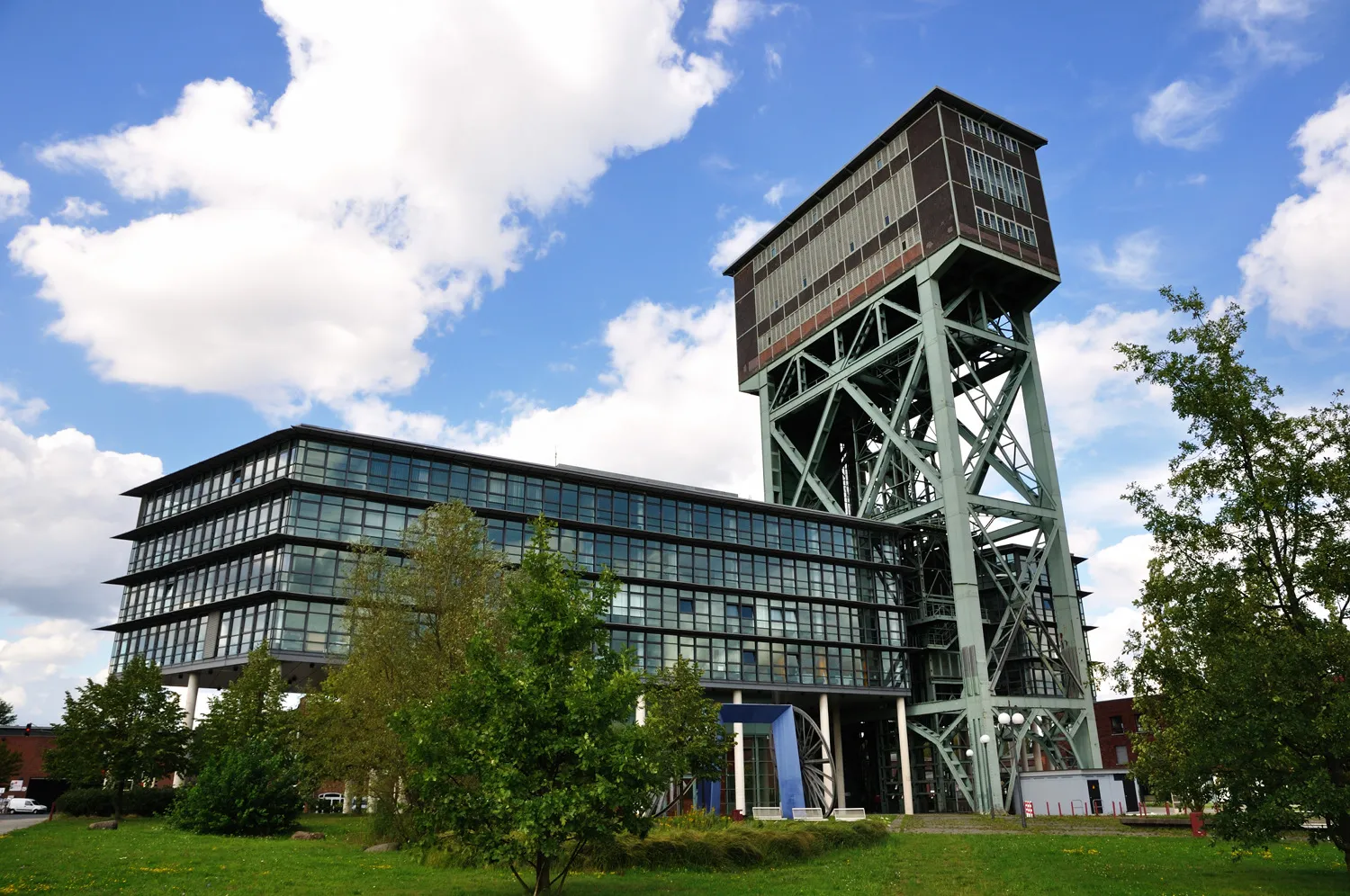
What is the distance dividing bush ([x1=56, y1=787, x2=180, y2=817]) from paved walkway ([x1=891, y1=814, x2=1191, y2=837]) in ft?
114

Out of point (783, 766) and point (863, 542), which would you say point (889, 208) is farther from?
point (783, 766)

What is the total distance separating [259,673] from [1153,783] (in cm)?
4074

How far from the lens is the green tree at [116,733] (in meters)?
41.3

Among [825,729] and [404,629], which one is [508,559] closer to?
[404,629]

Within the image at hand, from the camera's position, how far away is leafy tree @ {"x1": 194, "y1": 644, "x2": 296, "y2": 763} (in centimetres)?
4481

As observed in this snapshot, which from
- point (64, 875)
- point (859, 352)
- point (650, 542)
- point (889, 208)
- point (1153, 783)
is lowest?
point (64, 875)

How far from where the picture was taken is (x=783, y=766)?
44344 millimetres

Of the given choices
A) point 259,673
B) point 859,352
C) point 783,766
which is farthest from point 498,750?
point 859,352

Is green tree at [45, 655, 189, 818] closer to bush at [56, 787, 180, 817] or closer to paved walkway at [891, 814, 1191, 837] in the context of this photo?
bush at [56, 787, 180, 817]

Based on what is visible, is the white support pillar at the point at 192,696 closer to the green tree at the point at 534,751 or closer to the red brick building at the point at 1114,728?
the green tree at the point at 534,751

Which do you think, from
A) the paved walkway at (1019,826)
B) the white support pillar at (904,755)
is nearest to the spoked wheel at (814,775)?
A: the paved walkway at (1019,826)

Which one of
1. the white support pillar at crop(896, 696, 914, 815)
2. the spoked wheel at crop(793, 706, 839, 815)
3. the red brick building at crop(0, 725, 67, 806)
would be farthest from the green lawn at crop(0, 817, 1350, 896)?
the red brick building at crop(0, 725, 67, 806)

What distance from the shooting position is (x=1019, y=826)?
42781mm

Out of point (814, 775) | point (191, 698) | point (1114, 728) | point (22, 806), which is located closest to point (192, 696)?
point (191, 698)
